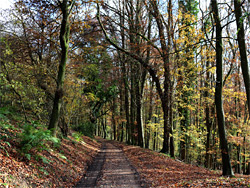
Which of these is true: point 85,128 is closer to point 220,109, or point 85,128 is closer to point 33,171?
point 220,109

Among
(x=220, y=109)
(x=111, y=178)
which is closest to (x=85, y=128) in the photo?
(x=111, y=178)

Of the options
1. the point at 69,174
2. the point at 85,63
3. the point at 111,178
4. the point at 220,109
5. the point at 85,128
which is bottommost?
the point at 111,178

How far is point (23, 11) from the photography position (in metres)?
10.0

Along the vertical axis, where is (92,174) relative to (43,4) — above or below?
below

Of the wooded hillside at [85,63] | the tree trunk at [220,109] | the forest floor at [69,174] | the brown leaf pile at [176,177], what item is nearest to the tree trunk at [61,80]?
the wooded hillside at [85,63]

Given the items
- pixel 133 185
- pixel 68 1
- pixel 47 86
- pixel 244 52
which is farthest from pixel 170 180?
pixel 68 1

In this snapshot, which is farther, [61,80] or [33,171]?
[61,80]

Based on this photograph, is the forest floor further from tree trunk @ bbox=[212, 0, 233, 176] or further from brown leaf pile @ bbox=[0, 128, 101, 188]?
tree trunk @ bbox=[212, 0, 233, 176]

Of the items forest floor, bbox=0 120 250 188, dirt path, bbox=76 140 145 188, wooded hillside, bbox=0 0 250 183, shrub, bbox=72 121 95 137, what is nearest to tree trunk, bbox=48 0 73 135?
wooded hillside, bbox=0 0 250 183

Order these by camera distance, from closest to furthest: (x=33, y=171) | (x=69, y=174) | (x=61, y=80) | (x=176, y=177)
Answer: (x=33, y=171), (x=69, y=174), (x=176, y=177), (x=61, y=80)

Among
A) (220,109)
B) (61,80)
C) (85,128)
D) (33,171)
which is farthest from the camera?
(85,128)

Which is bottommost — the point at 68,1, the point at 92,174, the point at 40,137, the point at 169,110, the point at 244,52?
the point at 92,174

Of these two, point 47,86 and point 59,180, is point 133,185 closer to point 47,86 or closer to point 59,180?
point 59,180

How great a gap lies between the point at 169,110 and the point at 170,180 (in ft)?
22.0
